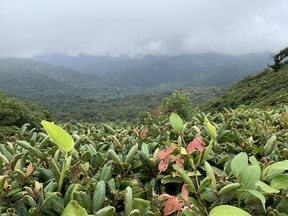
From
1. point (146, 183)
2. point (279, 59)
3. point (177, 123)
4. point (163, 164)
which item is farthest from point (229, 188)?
point (279, 59)

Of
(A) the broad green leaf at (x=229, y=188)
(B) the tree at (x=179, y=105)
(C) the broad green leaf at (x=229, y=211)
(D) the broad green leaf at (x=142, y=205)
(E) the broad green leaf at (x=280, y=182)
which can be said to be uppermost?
(C) the broad green leaf at (x=229, y=211)

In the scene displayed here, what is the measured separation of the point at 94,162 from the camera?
8.71 feet

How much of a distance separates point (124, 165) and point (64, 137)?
945mm

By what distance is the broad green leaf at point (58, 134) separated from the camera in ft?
5.32

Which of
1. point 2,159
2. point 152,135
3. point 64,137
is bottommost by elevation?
point 152,135

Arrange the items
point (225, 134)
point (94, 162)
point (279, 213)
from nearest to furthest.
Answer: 1. point (279, 213)
2. point (94, 162)
3. point (225, 134)

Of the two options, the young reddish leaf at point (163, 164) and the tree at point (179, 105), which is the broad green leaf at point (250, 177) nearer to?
the young reddish leaf at point (163, 164)

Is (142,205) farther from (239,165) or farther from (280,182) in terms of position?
(280,182)

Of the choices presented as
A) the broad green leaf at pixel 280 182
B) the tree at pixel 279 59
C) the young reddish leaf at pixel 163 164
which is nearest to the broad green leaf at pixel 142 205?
the young reddish leaf at pixel 163 164

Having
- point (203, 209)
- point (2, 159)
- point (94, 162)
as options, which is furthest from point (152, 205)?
point (2, 159)

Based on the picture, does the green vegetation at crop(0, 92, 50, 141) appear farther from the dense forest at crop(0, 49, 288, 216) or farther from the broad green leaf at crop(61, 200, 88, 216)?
the broad green leaf at crop(61, 200, 88, 216)

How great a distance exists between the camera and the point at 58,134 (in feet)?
5.43

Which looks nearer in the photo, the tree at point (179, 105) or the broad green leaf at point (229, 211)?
the broad green leaf at point (229, 211)

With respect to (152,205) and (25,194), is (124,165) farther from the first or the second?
(25,194)
